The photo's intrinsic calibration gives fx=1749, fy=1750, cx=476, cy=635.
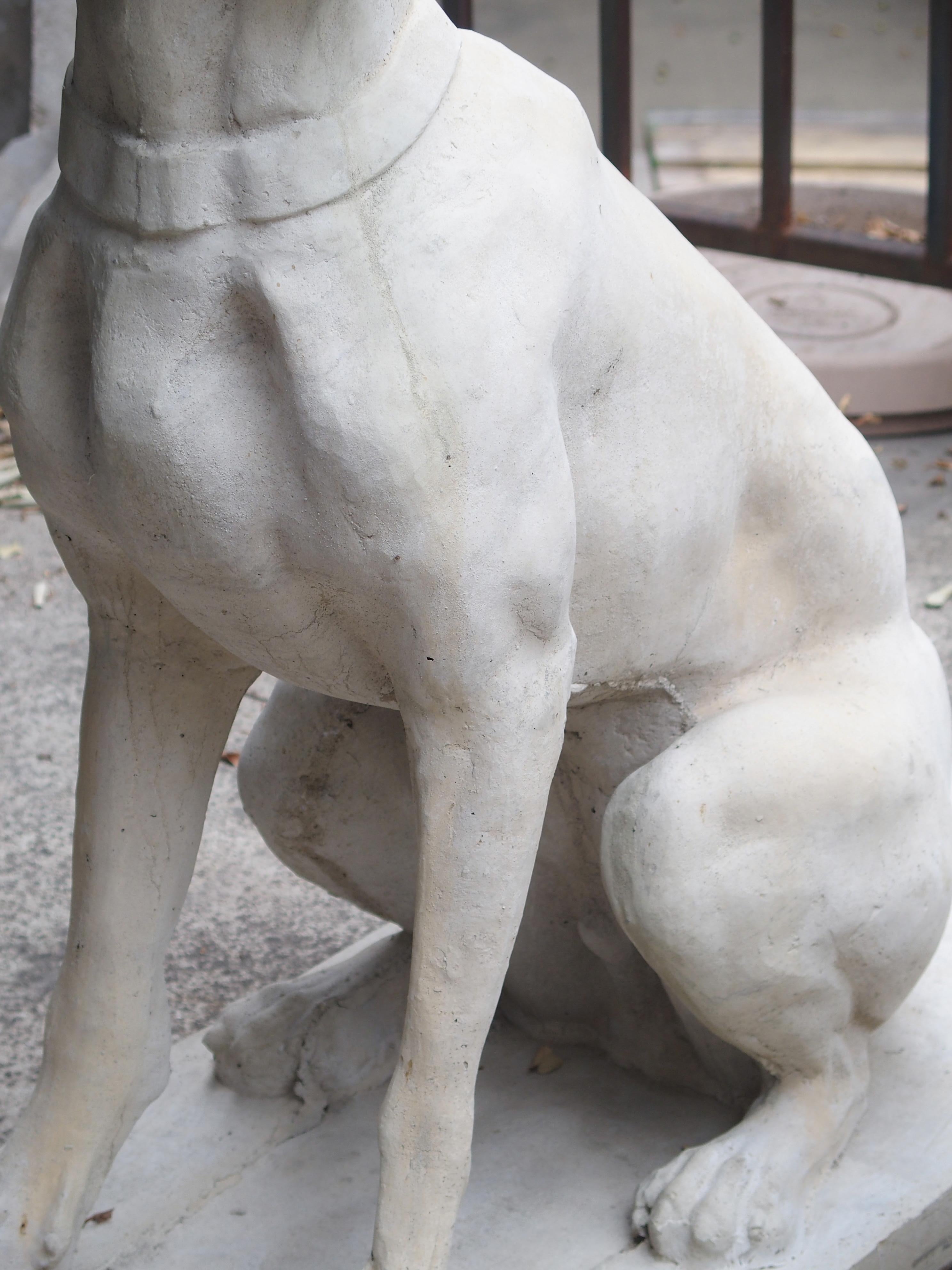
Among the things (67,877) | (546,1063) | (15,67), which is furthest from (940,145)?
(15,67)

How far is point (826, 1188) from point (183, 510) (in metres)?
1.30

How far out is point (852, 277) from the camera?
737cm

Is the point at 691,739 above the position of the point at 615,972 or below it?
above

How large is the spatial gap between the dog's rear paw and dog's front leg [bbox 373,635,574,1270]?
65 centimetres

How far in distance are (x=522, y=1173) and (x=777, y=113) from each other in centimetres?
408

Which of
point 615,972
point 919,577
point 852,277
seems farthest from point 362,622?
point 852,277

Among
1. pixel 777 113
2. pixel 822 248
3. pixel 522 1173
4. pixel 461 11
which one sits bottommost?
pixel 522 1173

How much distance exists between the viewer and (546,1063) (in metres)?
2.66

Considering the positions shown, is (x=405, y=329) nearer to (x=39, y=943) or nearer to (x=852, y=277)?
(x=39, y=943)

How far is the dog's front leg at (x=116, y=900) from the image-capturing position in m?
2.06

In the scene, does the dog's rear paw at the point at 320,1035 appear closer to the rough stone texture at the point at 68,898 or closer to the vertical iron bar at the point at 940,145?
the rough stone texture at the point at 68,898

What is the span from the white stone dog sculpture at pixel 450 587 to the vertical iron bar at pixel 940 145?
348cm

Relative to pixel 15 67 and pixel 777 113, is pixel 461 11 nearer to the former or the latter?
pixel 777 113

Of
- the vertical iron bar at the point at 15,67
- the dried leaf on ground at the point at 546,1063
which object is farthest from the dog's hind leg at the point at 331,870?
the vertical iron bar at the point at 15,67
